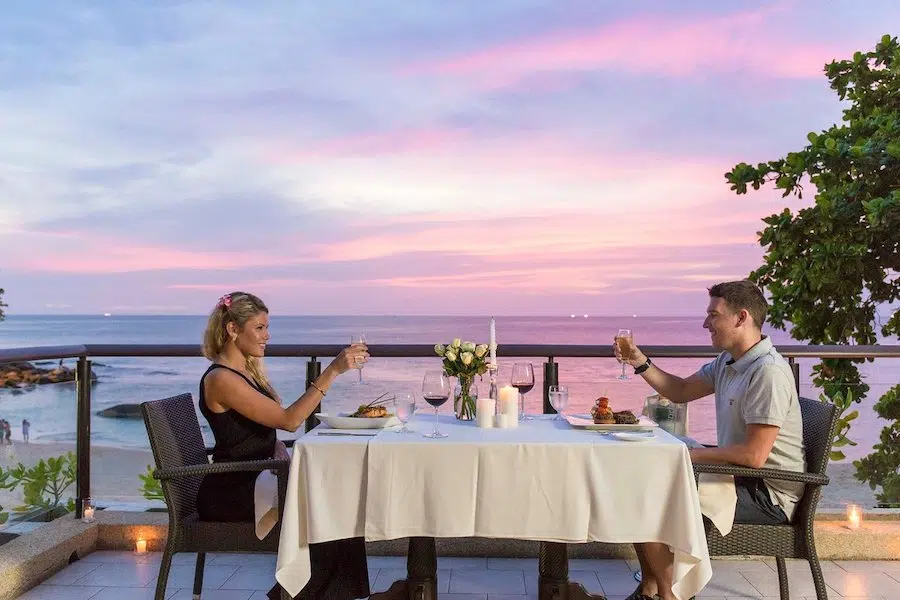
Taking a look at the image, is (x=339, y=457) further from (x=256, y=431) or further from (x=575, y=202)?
(x=575, y=202)

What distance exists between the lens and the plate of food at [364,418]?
297 centimetres

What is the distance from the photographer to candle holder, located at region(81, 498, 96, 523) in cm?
445

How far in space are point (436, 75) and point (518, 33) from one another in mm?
2195

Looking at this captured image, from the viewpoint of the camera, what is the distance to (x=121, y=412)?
4453 millimetres

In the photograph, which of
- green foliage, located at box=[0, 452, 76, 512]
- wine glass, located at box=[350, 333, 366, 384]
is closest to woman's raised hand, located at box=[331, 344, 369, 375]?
wine glass, located at box=[350, 333, 366, 384]

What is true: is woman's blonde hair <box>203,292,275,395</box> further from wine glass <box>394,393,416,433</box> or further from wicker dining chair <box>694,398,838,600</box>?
wicker dining chair <box>694,398,838,600</box>

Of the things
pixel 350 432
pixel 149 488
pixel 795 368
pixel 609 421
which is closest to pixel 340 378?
pixel 149 488

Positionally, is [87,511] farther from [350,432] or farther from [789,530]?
[789,530]

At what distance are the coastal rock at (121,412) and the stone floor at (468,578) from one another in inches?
28.7

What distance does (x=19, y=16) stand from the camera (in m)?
11.0

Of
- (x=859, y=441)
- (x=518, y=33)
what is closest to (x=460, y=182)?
(x=518, y=33)

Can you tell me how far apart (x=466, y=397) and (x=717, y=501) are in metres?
1.01

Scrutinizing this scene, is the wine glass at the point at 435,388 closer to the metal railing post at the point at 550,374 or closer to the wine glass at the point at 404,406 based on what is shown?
the wine glass at the point at 404,406

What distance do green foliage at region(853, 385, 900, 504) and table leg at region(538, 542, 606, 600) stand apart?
87.5 inches
